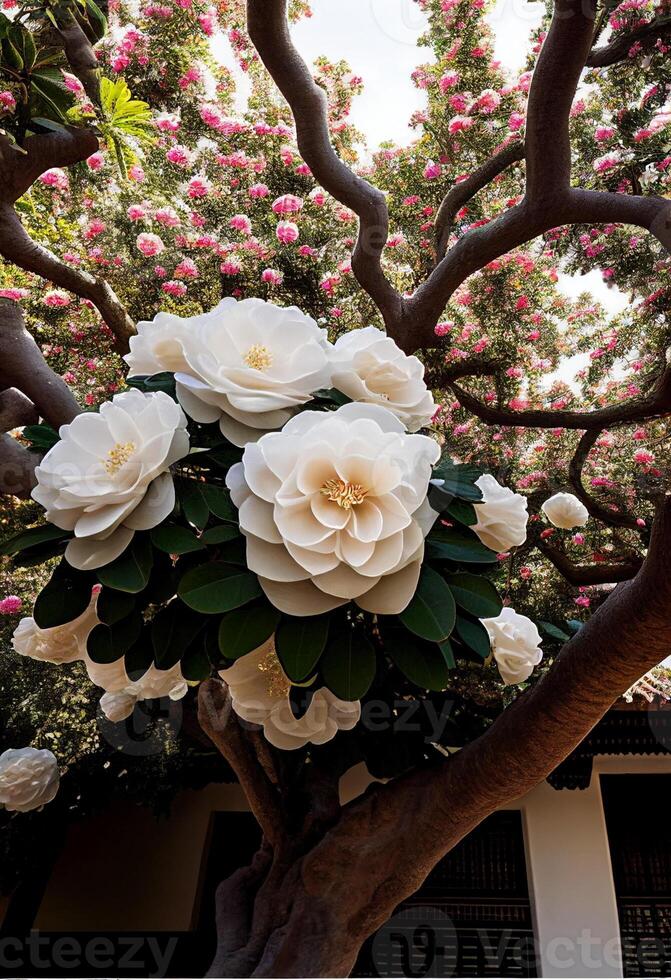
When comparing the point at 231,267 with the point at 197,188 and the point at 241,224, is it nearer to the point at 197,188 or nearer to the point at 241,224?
the point at 241,224

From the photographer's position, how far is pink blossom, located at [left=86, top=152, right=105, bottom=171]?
16.9ft

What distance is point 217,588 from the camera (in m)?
1.02

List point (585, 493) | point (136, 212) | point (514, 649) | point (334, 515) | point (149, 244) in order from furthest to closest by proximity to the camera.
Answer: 1. point (585, 493)
2. point (136, 212)
3. point (149, 244)
4. point (514, 649)
5. point (334, 515)

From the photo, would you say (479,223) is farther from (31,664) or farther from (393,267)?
(31,664)

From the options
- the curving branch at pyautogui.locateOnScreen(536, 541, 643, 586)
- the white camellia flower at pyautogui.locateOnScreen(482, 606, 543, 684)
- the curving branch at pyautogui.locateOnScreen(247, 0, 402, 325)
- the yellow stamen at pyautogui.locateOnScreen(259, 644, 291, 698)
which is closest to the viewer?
the yellow stamen at pyautogui.locateOnScreen(259, 644, 291, 698)

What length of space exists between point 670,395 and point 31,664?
5139 millimetres

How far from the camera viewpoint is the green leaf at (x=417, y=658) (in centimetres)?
103

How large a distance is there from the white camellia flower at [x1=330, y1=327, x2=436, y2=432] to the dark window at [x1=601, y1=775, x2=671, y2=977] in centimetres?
665

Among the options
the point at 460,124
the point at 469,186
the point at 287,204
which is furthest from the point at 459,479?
the point at 460,124

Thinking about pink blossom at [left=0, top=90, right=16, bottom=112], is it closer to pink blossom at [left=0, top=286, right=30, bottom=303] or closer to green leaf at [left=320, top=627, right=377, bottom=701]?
pink blossom at [left=0, top=286, right=30, bottom=303]

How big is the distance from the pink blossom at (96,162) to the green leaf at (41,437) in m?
4.21

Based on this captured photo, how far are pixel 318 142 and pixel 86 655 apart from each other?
2.92 metres

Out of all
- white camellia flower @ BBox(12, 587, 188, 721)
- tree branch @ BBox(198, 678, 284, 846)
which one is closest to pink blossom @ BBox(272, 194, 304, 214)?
tree branch @ BBox(198, 678, 284, 846)

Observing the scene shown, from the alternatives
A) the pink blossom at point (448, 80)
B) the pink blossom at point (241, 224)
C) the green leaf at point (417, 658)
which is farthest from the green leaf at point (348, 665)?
the pink blossom at point (448, 80)
